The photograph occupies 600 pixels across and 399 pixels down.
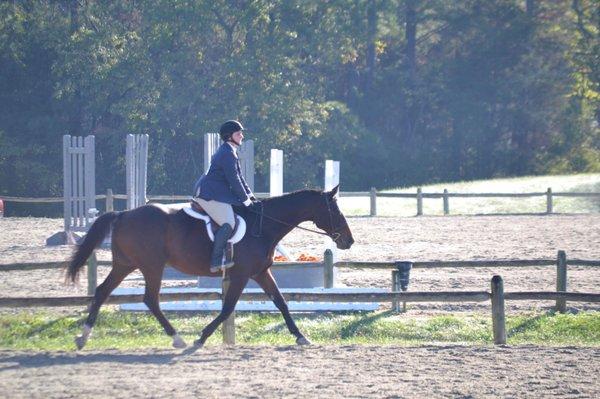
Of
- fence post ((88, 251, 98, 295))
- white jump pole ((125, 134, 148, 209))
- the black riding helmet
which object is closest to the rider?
the black riding helmet

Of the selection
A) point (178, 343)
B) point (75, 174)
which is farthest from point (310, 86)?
point (178, 343)

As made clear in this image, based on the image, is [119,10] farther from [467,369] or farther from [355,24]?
[467,369]

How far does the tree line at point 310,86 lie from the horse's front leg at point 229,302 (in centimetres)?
3288

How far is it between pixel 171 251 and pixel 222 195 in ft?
2.77

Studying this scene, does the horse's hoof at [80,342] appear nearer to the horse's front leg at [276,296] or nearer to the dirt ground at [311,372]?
the dirt ground at [311,372]

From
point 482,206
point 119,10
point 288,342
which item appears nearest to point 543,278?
point 288,342

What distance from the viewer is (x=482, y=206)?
125ft

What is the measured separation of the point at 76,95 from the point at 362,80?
18.8 meters

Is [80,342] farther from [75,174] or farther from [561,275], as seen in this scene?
[75,174]

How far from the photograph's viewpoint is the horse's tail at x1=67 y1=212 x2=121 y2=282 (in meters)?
11.5

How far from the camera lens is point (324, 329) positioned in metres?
13.5

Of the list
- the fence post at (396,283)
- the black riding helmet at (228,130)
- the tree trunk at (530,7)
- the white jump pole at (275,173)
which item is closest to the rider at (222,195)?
the black riding helmet at (228,130)

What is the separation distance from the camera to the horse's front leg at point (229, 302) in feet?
36.9

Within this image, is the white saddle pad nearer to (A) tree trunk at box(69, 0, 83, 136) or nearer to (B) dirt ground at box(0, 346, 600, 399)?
(B) dirt ground at box(0, 346, 600, 399)
